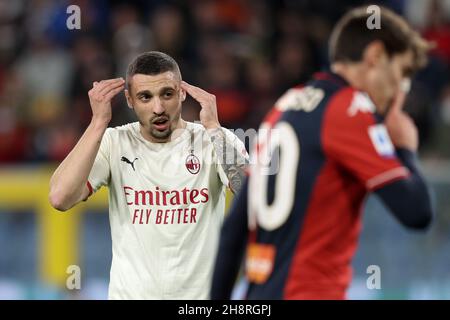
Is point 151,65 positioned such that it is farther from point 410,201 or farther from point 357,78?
point 410,201

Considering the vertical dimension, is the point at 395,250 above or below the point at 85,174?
below

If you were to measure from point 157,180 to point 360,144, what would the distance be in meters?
1.27

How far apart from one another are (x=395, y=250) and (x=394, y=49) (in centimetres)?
547

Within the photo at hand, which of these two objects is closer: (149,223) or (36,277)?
(149,223)

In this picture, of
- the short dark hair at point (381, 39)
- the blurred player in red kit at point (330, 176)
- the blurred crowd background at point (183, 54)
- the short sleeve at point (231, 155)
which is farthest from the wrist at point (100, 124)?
the blurred crowd background at point (183, 54)

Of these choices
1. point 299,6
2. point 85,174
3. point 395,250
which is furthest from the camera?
point 299,6

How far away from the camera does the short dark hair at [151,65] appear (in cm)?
466

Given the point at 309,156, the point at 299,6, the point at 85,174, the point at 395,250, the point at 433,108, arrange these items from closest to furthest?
the point at 309,156 → the point at 85,174 → the point at 395,250 → the point at 433,108 → the point at 299,6

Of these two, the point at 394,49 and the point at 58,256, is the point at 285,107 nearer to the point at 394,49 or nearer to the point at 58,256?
the point at 394,49

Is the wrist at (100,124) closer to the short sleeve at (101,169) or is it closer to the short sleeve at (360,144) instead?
the short sleeve at (101,169)

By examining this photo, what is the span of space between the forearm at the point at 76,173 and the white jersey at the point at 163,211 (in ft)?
0.30

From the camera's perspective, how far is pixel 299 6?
37.6ft

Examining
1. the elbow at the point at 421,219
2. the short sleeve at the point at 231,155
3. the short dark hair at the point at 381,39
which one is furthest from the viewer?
the short sleeve at the point at 231,155

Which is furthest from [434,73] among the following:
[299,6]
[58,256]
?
[58,256]
